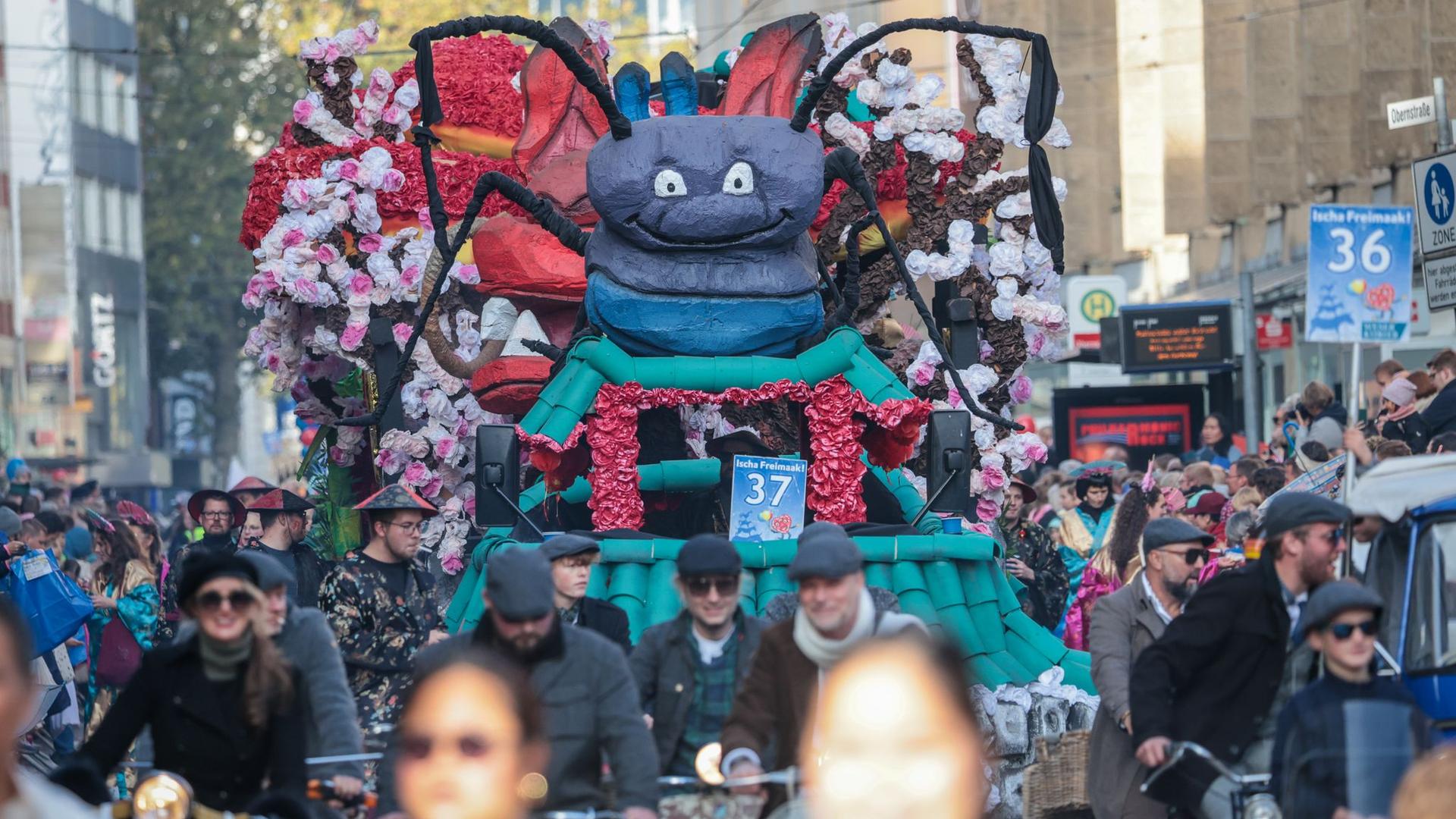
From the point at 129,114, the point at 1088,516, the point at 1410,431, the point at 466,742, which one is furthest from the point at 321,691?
the point at 129,114

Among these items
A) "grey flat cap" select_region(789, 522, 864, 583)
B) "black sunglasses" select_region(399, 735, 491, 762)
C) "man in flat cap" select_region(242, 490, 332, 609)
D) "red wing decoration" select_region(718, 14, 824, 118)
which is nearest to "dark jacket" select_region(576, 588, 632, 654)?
"grey flat cap" select_region(789, 522, 864, 583)

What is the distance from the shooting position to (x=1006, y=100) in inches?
706

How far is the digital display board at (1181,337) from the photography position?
27938 mm

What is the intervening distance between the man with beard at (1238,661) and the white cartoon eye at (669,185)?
6047 millimetres

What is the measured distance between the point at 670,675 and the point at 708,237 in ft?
20.2

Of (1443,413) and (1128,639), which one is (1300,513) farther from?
(1443,413)

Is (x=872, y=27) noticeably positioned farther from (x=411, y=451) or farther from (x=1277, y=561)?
(x=1277, y=561)

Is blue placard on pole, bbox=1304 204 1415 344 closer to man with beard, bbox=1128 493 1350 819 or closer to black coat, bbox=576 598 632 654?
black coat, bbox=576 598 632 654

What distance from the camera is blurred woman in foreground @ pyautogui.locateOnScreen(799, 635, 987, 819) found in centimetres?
531

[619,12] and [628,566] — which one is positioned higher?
[619,12]

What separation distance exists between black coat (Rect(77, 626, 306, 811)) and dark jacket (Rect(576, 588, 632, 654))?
9.47 ft

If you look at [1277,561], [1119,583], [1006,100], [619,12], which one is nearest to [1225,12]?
[1006,100]

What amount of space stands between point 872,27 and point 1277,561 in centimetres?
853

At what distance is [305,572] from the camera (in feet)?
50.5
